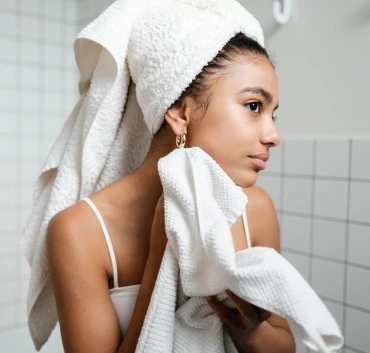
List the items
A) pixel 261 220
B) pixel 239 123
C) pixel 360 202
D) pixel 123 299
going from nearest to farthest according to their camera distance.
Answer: pixel 239 123 → pixel 123 299 → pixel 261 220 → pixel 360 202

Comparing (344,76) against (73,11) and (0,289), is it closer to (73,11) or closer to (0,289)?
(73,11)

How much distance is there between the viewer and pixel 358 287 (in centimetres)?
120

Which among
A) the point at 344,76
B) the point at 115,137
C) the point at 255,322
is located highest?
the point at 344,76

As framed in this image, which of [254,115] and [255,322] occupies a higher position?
[254,115]

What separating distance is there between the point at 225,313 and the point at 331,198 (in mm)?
640

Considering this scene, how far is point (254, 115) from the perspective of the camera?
2.67ft

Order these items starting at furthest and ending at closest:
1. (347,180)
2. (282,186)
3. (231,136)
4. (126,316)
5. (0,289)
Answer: (0,289) → (282,186) → (347,180) → (126,316) → (231,136)

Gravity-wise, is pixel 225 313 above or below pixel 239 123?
below

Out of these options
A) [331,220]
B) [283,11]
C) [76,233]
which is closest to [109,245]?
[76,233]

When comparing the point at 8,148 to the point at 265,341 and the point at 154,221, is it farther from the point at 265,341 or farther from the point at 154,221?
the point at 265,341

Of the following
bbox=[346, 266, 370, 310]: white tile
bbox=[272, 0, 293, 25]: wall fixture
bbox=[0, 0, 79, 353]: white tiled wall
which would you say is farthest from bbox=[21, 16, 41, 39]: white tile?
bbox=[346, 266, 370, 310]: white tile

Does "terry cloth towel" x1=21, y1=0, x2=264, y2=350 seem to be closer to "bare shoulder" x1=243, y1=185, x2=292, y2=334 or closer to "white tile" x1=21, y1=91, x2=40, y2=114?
"bare shoulder" x1=243, y1=185, x2=292, y2=334

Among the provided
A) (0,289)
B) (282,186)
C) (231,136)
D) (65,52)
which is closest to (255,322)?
(231,136)

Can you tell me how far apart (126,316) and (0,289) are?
1368mm
